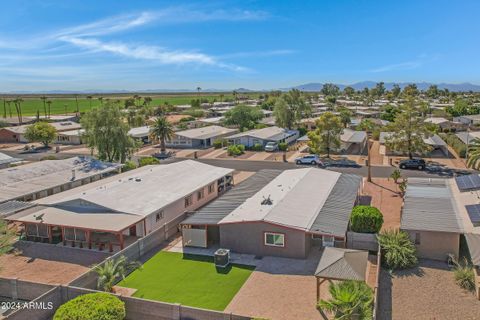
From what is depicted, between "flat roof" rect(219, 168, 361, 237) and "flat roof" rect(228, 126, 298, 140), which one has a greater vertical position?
"flat roof" rect(228, 126, 298, 140)

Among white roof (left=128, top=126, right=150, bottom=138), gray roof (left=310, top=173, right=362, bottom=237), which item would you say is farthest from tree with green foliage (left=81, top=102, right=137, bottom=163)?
gray roof (left=310, top=173, right=362, bottom=237)

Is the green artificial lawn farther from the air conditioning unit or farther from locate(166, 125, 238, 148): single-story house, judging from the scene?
locate(166, 125, 238, 148): single-story house

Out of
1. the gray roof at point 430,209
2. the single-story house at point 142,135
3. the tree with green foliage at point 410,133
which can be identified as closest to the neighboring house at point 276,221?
the gray roof at point 430,209

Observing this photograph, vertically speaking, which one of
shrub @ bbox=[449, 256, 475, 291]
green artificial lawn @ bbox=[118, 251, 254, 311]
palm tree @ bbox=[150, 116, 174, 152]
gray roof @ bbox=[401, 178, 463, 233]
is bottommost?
green artificial lawn @ bbox=[118, 251, 254, 311]

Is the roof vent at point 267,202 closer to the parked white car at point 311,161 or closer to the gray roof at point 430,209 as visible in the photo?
the gray roof at point 430,209

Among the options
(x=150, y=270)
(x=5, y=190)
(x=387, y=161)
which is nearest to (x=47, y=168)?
(x=5, y=190)

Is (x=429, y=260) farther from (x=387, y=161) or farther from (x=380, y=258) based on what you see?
(x=387, y=161)

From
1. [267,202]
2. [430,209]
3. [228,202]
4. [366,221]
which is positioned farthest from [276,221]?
[430,209]
